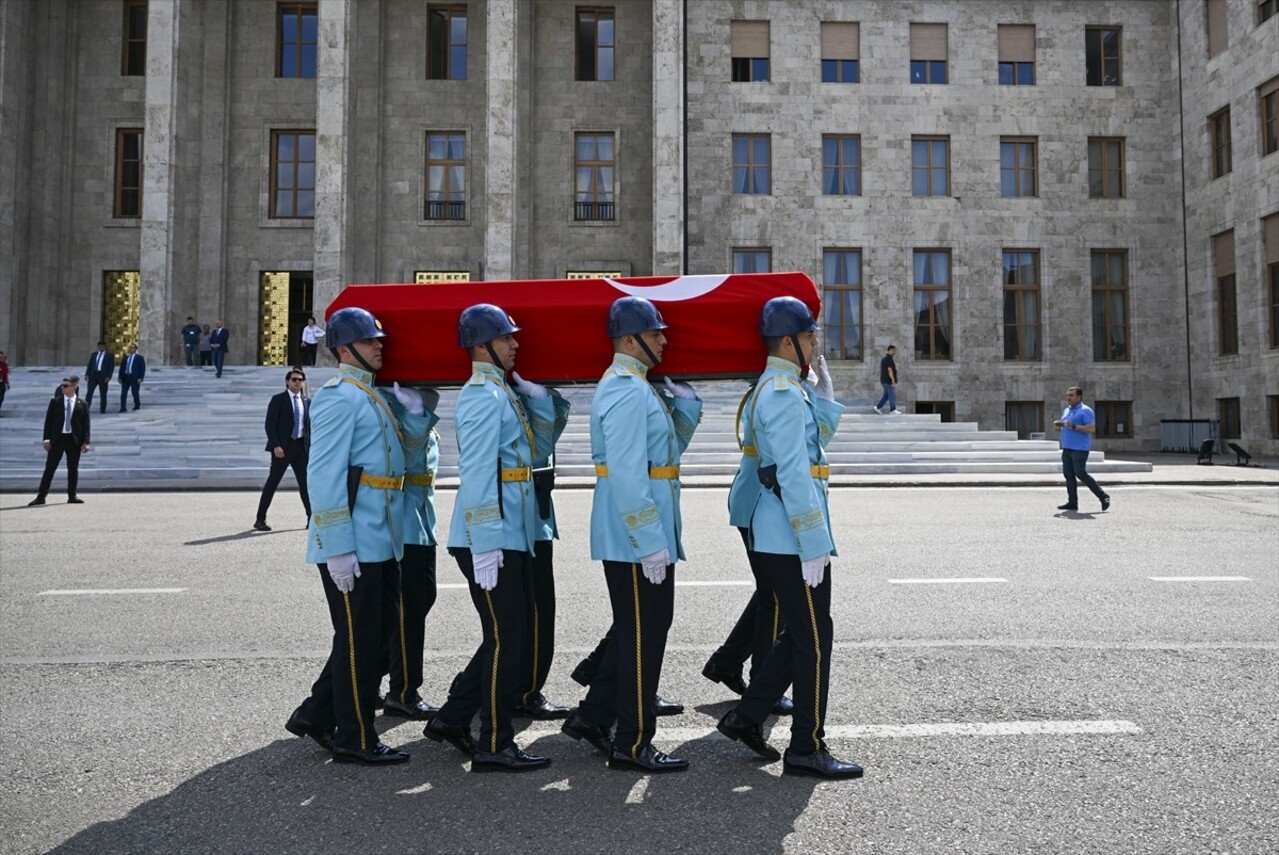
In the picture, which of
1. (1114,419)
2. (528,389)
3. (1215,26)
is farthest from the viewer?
(1114,419)

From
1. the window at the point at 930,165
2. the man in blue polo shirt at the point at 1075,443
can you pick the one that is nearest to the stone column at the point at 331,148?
the window at the point at 930,165

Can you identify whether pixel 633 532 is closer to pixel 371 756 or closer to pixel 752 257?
pixel 371 756

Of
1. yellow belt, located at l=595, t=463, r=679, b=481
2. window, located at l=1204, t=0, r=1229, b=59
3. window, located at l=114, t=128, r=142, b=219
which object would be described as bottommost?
yellow belt, located at l=595, t=463, r=679, b=481

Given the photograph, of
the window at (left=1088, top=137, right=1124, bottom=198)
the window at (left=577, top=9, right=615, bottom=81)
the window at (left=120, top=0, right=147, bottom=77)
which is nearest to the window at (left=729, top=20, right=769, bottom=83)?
the window at (left=577, top=9, right=615, bottom=81)

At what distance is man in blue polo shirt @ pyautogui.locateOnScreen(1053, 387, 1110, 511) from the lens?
14.3 meters

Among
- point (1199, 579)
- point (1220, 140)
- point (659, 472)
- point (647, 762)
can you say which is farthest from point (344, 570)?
point (1220, 140)

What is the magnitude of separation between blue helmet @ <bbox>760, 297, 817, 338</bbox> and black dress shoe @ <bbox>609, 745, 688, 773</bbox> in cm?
191

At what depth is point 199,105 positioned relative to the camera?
111 ft

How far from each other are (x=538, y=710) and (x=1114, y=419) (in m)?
33.4

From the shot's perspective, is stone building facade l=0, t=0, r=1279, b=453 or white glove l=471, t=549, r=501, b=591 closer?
white glove l=471, t=549, r=501, b=591

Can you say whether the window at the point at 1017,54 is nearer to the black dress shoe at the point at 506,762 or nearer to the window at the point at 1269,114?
the window at the point at 1269,114

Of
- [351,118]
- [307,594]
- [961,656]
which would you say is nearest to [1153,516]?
[961,656]

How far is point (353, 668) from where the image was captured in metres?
4.45

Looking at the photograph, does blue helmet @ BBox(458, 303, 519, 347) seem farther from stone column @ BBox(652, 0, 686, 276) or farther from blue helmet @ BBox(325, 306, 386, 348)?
stone column @ BBox(652, 0, 686, 276)
